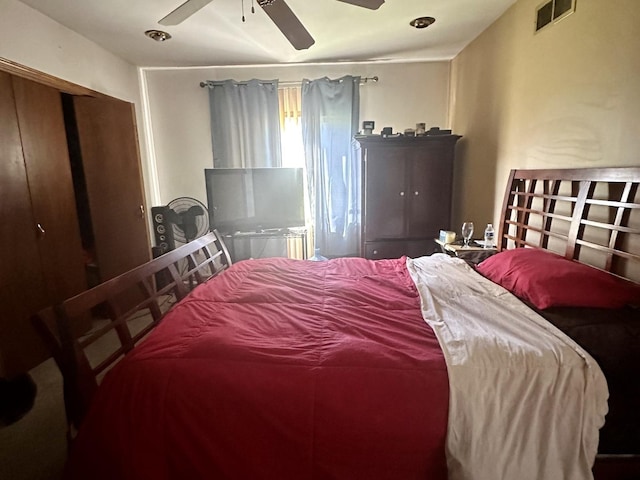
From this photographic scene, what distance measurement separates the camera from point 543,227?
2.25 metres

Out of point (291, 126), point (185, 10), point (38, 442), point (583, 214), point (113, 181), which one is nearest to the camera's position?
point (38, 442)

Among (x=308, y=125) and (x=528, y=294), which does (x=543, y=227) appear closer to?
(x=528, y=294)

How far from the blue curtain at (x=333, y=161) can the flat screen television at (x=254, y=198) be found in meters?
0.35

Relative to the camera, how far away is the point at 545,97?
226 cm

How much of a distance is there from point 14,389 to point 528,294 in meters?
2.73

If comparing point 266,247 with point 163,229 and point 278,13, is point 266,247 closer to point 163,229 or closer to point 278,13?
point 163,229

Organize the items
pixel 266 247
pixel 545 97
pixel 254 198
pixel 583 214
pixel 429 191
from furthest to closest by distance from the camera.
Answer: pixel 266 247, pixel 254 198, pixel 429 191, pixel 545 97, pixel 583 214

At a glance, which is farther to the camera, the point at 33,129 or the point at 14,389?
the point at 33,129

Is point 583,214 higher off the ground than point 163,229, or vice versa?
point 583,214

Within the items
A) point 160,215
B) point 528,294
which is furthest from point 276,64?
point 528,294

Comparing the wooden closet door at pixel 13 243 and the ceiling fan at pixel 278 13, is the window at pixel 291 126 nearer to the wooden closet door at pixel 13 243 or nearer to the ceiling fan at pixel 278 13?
the ceiling fan at pixel 278 13

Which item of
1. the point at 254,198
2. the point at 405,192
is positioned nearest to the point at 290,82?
the point at 254,198

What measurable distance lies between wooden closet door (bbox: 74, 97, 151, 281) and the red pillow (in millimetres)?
3233

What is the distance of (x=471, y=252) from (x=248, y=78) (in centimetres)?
314
